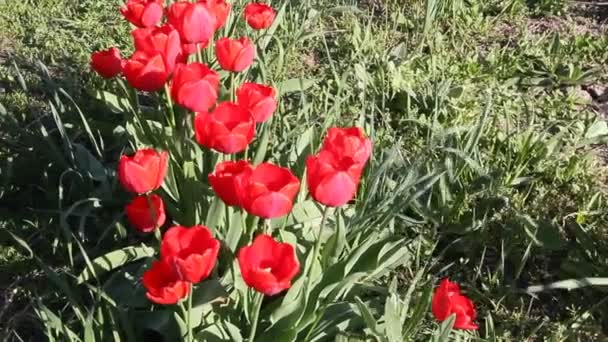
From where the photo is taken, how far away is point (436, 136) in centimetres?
231

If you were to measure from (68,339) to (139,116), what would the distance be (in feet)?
2.07

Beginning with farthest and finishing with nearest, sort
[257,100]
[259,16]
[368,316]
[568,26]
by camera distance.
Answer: [568,26], [259,16], [257,100], [368,316]

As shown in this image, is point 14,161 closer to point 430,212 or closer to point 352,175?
point 430,212

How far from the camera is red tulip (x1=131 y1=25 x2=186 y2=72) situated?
1704 mm

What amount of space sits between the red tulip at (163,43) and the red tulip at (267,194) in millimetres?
452

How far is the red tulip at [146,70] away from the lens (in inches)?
65.2

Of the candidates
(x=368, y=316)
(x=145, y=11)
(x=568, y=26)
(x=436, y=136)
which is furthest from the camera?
(x=568, y=26)

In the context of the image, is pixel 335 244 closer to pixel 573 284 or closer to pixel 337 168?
pixel 337 168

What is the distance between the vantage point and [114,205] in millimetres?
2250

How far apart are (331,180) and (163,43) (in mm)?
584

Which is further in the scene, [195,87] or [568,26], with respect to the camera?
[568,26]

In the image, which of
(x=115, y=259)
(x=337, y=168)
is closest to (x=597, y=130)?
(x=337, y=168)

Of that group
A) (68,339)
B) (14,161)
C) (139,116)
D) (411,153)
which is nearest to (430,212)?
(411,153)

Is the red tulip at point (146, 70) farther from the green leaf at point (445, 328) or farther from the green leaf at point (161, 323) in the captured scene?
the green leaf at point (445, 328)
